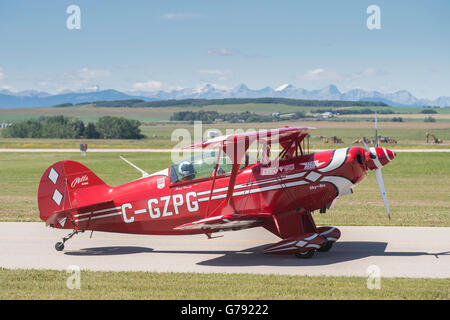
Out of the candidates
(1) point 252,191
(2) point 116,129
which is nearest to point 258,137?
(1) point 252,191

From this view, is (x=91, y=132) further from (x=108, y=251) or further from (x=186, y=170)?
(x=186, y=170)

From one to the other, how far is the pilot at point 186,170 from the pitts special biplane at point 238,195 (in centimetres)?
2

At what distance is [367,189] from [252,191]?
17.4 m

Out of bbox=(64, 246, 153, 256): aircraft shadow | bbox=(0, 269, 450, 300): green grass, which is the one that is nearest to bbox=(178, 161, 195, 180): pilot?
bbox=(64, 246, 153, 256): aircraft shadow

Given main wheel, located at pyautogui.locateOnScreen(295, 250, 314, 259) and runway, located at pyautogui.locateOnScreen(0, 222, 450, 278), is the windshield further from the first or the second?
main wheel, located at pyautogui.locateOnScreen(295, 250, 314, 259)

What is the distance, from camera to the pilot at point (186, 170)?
12.2 meters

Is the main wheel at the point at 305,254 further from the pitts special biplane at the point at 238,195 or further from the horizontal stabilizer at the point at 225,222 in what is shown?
the horizontal stabilizer at the point at 225,222

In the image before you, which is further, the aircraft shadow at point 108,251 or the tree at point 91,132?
the tree at point 91,132

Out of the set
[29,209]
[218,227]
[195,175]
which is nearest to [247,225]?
[218,227]

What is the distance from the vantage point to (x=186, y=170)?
40.1 feet

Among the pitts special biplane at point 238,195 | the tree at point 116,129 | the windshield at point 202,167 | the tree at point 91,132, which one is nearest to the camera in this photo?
the pitts special biplane at point 238,195

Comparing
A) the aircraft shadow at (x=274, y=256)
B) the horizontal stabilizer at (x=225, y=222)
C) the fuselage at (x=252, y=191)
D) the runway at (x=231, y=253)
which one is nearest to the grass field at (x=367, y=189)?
the runway at (x=231, y=253)

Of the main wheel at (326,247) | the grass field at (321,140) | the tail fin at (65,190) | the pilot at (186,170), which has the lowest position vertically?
the grass field at (321,140)

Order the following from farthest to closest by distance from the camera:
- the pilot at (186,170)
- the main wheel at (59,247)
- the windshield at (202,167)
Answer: the main wheel at (59,247) → the pilot at (186,170) → the windshield at (202,167)
